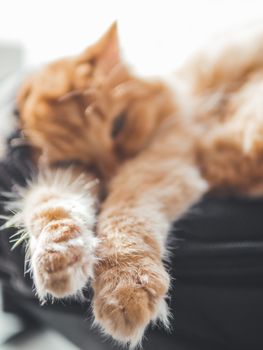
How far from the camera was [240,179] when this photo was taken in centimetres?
102

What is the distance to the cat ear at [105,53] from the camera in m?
0.70

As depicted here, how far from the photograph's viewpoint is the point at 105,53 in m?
0.81

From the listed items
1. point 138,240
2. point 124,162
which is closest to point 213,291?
point 138,240

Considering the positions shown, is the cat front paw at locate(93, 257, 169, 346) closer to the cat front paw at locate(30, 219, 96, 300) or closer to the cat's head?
the cat front paw at locate(30, 219, 96, 300)

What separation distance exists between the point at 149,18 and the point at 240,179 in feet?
1.40

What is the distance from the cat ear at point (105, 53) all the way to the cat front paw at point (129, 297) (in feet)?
1.17

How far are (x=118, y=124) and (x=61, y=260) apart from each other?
0.48 metres

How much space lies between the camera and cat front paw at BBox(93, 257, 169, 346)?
58 centimetres

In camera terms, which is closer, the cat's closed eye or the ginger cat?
the ginger cat

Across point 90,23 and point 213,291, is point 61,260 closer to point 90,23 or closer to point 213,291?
point 213,291

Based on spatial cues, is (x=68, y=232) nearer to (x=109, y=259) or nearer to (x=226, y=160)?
(x=109, y=259)

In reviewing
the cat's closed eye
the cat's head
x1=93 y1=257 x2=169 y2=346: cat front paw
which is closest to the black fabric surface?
x1=93 y1=257 x2=169 y2=346: cat front paw

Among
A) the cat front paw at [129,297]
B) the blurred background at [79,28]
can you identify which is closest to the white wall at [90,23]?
the blurred background at [79,28]

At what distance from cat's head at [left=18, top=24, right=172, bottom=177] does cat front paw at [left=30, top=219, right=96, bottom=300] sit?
255mm
